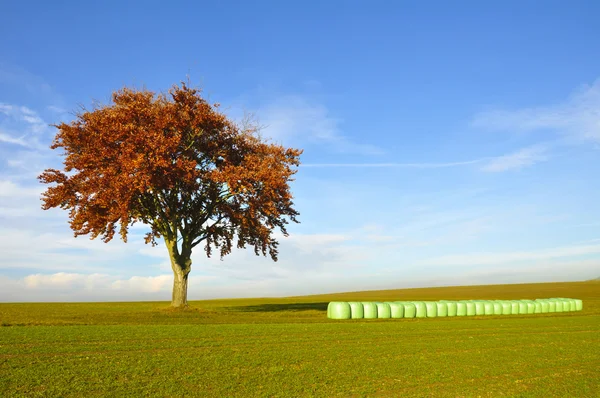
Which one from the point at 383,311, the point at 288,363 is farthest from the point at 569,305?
the point at 288,363

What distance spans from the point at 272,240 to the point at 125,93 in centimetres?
1778

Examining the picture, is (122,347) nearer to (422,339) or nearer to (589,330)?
(422,339)

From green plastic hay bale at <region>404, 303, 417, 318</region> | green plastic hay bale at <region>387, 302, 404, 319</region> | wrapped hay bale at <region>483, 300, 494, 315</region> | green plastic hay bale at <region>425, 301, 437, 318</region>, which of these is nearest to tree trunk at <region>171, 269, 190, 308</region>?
green plastic hay bale at <region>387, 302, 404, 319</region>

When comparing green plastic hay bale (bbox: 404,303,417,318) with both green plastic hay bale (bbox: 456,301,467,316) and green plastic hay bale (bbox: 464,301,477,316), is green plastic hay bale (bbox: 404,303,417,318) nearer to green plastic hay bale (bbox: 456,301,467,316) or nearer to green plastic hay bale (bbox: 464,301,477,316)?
green plastic hay bale (bbox: 456,301,467,316)

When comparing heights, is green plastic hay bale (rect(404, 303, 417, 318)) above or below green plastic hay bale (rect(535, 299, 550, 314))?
above

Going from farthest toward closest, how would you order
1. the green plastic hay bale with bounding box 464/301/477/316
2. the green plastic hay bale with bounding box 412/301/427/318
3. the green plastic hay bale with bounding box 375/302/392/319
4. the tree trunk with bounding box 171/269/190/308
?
the green plastic hay bale with bounding box 464/301/477/316
the tree trunk with bounding box 171/269/190/308
the green plastic hay bale with bounding box 412/301/427/318
the green plastic hay bale with bounding box 375/302/392/319

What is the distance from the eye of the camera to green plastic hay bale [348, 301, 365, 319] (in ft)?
117

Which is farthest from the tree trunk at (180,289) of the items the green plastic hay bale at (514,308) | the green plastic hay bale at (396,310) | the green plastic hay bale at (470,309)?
the green plastic hay bale at (514,308)

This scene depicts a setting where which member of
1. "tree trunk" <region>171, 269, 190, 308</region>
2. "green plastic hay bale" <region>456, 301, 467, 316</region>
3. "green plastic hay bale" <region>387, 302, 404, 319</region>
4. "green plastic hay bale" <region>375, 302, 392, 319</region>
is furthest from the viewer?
"tree trunk" <region>171, 269, 190, 308</region>

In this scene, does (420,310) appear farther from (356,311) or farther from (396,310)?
(356,311)

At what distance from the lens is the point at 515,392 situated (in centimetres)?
1273

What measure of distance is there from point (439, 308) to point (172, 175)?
76.8 feet

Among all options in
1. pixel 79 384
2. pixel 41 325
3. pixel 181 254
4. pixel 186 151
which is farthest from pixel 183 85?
pixel 79 384

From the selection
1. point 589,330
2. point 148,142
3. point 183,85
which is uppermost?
point 183,85
